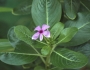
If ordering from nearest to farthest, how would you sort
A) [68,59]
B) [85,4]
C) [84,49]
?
[68,59], [84,49], [85,4]

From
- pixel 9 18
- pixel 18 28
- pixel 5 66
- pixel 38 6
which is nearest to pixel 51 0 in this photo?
pixel 38 6

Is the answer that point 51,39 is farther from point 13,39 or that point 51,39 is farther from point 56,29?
point 13,39

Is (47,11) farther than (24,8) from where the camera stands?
No

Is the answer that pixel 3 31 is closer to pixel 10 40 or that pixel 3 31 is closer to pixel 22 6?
pixel 22 6

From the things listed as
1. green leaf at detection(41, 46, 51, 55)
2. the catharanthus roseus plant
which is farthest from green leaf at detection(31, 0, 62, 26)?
green leaf at detection(41, 46, 51, 55)

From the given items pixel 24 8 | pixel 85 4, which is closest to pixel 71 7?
pixel 85 4

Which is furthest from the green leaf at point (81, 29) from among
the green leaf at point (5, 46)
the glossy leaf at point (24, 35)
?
the green leaf at point (5, 46)
